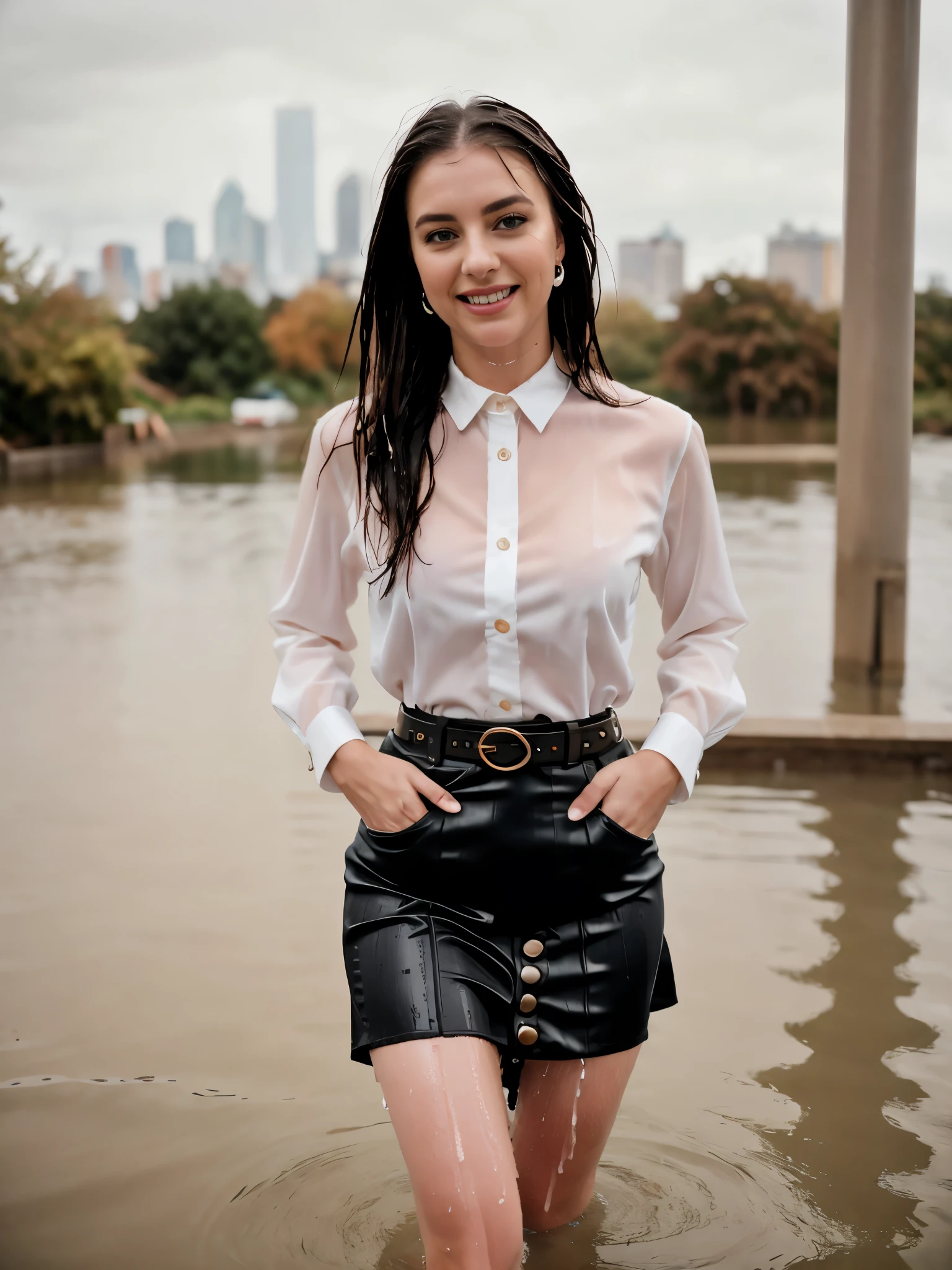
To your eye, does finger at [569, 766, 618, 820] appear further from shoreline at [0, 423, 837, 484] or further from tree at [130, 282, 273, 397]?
tree at [130, 282, 273, 397]

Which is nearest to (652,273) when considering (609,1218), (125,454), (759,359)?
(759,359)

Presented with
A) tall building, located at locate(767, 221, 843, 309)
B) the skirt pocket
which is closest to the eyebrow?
the skirt pocket

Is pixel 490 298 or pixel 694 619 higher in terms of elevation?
pixel 490 298

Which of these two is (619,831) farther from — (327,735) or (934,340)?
(934,340)

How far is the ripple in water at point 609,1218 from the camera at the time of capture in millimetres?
2365

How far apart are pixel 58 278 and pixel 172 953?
19371mm

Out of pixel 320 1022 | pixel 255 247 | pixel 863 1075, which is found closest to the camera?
pixel 863 1075

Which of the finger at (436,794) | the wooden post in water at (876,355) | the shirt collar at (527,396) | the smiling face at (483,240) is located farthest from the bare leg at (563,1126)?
the wooden post in water at (876,355)

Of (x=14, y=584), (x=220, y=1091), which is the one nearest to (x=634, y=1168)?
(x=220, y=1091)

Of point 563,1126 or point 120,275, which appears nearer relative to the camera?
point 563,1126

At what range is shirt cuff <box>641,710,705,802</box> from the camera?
6.47ft

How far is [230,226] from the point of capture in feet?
98.3

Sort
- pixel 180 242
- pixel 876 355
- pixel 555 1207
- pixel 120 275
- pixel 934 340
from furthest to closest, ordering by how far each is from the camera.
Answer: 1. pixel 180 242
2. pixel 120 275
3. pixel 934 340
4. pixel 876 355
5. pixel 555 1207

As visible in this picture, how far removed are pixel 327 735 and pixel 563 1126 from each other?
2.19ft
